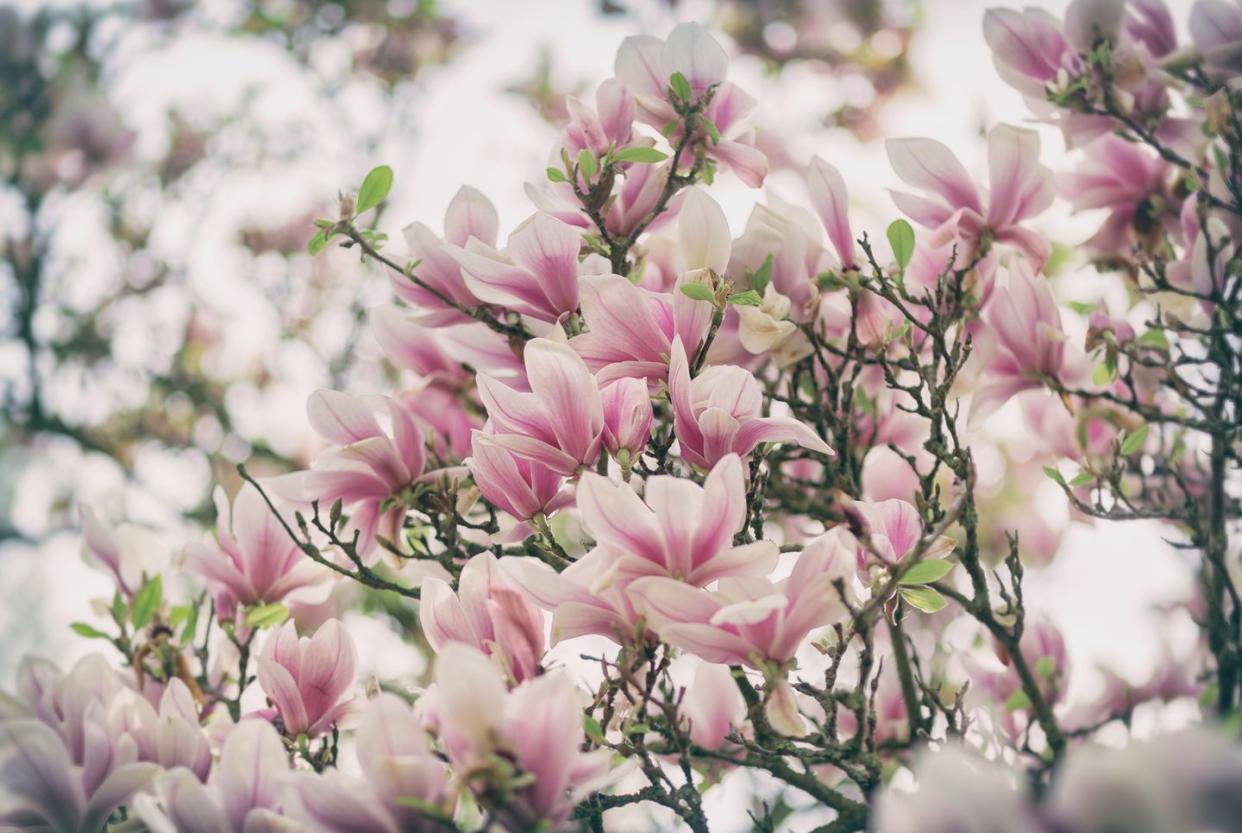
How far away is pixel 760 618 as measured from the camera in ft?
2.83

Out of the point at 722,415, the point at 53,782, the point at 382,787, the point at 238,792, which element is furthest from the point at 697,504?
the point at 53,782

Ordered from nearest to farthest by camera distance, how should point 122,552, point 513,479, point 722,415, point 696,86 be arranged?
point 722,415
point 513,479
point 696,86
point 122,552

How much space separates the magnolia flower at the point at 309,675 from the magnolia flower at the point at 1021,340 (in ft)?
3.16

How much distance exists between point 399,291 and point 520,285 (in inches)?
9.6

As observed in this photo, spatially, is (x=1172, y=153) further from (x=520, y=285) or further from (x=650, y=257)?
(x=520, y=285)

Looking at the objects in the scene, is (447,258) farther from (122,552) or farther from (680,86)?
(122,552)

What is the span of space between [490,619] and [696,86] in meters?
0.76

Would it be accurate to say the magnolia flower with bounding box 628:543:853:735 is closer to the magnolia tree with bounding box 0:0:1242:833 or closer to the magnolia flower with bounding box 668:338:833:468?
the magnolia tree with bounding box 0:0:1242:833

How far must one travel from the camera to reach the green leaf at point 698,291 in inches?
44.2

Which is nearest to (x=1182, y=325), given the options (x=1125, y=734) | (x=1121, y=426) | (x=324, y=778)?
(x=1121, y=426)

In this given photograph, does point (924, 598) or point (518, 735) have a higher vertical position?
point (924, 598)

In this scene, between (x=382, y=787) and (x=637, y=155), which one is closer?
(x=382, y=787)

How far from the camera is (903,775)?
4.91 ft

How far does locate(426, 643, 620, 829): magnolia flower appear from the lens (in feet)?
2.61
